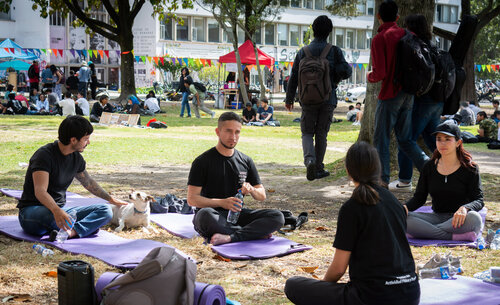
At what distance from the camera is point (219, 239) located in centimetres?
645

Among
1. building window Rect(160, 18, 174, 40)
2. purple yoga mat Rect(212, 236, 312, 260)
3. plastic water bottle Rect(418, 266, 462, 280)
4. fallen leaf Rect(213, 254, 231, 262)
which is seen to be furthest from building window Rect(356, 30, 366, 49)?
plastic water bottle Rect(418, 266, 462, 280)

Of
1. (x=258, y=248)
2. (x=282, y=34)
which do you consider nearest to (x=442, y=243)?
(x=258, y=248)

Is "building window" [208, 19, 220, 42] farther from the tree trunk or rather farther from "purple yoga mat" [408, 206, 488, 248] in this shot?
"purple yoga mat" [408, 206, 488, 248]

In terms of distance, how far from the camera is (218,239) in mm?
6449

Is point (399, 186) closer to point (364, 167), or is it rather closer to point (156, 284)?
point (364, 167)

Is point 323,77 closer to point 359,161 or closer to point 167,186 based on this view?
point 167,186

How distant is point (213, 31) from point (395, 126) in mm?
55628

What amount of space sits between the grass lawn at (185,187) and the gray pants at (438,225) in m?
0.27

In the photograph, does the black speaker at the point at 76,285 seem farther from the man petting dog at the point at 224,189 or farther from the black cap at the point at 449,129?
the black cap at the point at 449,129

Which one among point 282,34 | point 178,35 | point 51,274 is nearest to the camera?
point 51,274

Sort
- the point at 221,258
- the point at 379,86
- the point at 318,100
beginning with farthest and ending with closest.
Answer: the point at 379,86, the point at 318,100, the point at 221,258

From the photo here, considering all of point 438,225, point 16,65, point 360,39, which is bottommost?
point 438,225

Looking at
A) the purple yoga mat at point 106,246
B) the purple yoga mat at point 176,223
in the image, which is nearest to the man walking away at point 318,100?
the purple yoga mat at point 176,223

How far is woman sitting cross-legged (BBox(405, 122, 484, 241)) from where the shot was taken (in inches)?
255
